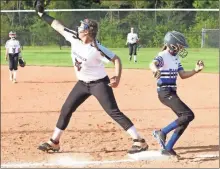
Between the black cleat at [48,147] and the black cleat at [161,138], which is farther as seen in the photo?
the black cleat at [48,147]

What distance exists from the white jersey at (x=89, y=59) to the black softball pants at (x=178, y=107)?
88 centimetres

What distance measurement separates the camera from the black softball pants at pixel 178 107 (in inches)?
285

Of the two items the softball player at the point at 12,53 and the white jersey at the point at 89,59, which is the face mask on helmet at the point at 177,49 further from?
the softball player at the point at 12,53

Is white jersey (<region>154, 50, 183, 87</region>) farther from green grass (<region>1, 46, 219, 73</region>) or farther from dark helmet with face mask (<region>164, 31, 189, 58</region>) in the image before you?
green grass (<region>1, 46, 219, 73</region>)

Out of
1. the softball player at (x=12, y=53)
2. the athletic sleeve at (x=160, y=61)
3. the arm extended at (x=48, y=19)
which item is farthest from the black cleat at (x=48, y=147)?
the softball player at (x=12, y=53)

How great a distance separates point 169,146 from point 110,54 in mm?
1482

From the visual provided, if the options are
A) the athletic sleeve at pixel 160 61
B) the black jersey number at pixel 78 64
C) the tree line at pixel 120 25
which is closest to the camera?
the athletic sleeve at pixel 160 61

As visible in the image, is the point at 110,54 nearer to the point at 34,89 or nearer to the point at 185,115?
the point at 185,115

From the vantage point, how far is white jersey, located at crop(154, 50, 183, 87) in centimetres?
719

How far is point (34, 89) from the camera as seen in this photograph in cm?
1592

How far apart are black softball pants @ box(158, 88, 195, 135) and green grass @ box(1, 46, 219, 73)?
16.1 metres

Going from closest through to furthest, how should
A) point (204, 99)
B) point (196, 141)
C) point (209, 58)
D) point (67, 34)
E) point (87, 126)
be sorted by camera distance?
point (67, 34)
point (196, 141)
point (87, 126)
point (204, 99)
point (209, 58)

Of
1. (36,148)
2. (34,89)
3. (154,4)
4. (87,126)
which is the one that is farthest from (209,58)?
(154,4)

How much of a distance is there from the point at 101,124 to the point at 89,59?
2960 millimetres
